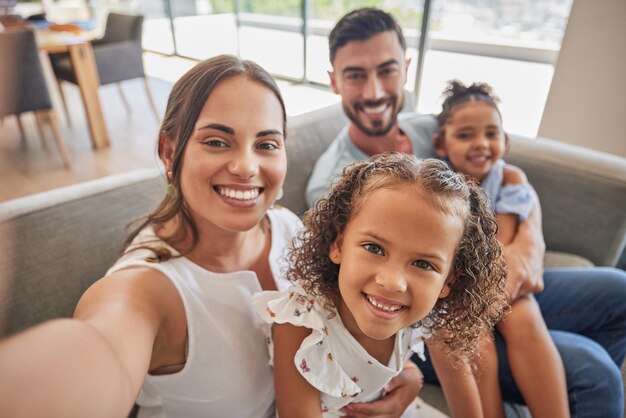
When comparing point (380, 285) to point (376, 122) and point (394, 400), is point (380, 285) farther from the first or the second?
point (376, 122)

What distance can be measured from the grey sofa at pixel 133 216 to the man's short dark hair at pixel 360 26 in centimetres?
34

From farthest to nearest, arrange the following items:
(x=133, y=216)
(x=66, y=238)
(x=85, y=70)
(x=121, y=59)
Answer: (x=121, y=59) < (x=85, y=70) < (x=133, y=216) < (x=66, y=238)

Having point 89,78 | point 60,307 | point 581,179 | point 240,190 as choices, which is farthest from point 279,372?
point 89,78

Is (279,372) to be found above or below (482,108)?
below

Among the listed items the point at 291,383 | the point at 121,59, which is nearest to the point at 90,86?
the point at 121,59

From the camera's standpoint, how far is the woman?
23.9 inches

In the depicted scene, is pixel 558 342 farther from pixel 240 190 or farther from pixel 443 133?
pixel 240 190

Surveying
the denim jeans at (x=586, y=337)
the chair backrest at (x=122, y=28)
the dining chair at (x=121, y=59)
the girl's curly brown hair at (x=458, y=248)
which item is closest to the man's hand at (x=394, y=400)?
the girl's curly brown hair at (x=458, y=248)

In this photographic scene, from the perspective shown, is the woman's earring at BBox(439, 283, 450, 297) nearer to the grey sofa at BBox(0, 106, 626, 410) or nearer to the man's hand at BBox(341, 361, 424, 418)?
the man's hand at BBox(341, 361, 424, 418)

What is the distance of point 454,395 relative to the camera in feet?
2.41

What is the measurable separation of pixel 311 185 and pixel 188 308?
1.99ft

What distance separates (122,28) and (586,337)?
148 inches

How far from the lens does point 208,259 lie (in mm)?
714

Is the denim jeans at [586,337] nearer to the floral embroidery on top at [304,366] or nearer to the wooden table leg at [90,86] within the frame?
the floral embroidery on top at [304,366]
